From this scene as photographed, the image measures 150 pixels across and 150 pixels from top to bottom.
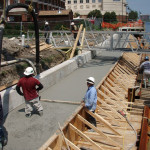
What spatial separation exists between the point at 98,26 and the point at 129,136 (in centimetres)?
3665

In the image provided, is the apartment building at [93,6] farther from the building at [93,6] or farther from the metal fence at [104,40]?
the metal fence at [104,40]

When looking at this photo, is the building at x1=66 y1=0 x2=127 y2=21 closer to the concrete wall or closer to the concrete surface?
the concrete wall

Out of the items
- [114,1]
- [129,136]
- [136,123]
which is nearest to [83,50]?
[136,123]

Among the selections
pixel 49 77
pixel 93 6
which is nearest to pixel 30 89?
pixel 49 77

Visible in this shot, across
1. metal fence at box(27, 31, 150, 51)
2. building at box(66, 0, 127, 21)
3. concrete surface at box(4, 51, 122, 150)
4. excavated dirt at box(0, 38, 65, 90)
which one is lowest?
concrete surface at box(4, 51, 122, 150)

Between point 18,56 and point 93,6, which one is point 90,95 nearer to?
point 18,56

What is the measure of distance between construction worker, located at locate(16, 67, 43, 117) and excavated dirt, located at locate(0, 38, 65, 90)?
364 cm

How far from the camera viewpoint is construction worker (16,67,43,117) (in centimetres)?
654

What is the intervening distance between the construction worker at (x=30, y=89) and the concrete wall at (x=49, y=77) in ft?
2.46

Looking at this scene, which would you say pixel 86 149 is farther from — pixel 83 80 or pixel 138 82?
pixel 138 82

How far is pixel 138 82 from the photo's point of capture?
12875 millimetres

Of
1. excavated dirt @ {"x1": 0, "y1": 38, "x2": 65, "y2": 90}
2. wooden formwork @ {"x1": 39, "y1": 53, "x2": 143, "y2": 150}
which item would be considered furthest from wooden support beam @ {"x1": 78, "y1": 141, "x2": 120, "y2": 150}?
excavated dirt @ {"x1": 0, "y1": 38, "x2": 65, "y2": 90}

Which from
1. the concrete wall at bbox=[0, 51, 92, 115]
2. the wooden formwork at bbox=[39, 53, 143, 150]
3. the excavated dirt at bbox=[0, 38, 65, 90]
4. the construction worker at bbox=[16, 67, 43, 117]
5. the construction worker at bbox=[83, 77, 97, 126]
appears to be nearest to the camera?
the wooden formwork at bbox=[39, 53, 143, 150]

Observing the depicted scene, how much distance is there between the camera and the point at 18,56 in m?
14.9
